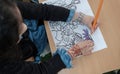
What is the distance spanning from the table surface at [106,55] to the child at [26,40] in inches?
1.1

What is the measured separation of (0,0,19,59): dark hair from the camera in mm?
789

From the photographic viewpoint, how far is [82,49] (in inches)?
39.9

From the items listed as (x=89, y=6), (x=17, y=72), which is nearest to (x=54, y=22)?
(x=89, y=6)

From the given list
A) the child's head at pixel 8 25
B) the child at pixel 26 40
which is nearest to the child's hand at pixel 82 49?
the child at pixel 26 40

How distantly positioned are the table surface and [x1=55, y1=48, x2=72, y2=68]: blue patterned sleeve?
2 cm

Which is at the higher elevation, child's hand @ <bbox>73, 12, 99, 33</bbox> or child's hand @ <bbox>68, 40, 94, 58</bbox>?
child's hand @ <bbox>73, 12, 99, 33</bbox>

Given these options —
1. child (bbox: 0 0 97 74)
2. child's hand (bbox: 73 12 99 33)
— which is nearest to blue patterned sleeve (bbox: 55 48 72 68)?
child (bbox: 0 0 97 74)

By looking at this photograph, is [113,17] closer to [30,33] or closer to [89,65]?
[89,65]

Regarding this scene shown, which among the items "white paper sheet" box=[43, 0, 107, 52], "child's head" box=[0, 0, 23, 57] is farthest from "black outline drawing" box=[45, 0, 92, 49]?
"child's head" box=[0, 0, 23, 57]

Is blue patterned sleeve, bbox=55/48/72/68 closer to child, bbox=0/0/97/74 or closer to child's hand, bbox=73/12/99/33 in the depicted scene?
child, bbox=0/0/97/74

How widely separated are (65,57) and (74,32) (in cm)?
11

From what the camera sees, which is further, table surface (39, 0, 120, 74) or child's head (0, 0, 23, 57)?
table surface (39, 0, 120, 74)

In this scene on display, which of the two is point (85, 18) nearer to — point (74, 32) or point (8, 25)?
point (74, 32)

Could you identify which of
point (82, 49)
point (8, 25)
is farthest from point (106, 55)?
point (8, 25)
